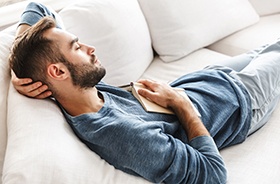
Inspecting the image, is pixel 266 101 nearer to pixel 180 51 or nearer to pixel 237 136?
pixel 237 136

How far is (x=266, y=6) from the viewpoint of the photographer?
257 cm

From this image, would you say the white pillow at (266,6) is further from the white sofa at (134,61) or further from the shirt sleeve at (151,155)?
the shirt sleeve at (151,155)

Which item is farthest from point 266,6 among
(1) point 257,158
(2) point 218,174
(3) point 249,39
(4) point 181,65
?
(2) point 218,174

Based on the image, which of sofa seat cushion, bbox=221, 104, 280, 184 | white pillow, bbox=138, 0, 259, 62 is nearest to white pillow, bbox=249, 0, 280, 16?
white pillow, bbox=138, 0, 259, 62

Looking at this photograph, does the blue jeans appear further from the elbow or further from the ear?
the ear

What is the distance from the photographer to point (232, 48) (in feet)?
7.52

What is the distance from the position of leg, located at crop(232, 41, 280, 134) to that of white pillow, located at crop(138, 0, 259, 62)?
476 millimetres

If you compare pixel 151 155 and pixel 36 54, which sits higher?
pixel 36 54

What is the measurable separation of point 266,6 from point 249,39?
39cm

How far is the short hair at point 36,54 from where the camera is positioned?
1.30 metres

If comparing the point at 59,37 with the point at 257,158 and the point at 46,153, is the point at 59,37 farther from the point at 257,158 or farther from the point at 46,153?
the point at 257,158

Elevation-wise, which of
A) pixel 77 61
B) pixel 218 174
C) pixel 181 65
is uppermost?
pixel 77 61

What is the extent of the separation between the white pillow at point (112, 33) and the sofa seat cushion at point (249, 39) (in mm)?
513

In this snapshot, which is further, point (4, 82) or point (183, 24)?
point (183, 24)
